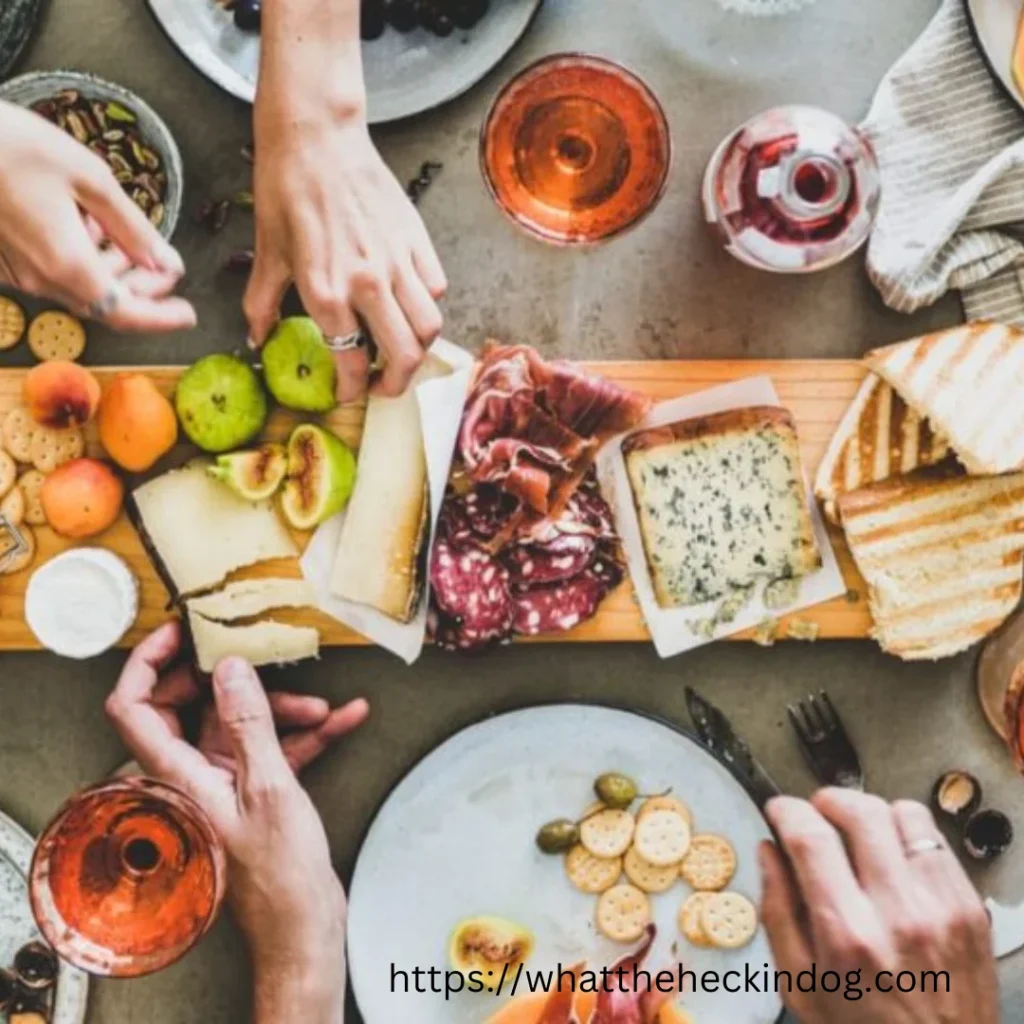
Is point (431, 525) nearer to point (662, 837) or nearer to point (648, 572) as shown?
point (648, 572)

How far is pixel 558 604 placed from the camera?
1.44 meters

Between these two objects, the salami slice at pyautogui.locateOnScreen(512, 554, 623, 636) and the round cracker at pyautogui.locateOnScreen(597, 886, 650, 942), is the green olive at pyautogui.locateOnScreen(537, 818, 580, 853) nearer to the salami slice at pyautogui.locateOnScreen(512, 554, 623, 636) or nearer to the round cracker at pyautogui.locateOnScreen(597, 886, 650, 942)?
the round cracker at pyautogui.locateOnScreen(597, 886, 650, 942)

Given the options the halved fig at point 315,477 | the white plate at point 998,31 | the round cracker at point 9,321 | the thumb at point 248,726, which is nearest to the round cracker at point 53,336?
the round cracker at point 9,321

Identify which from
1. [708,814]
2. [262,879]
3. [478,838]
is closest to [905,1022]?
[708,814]

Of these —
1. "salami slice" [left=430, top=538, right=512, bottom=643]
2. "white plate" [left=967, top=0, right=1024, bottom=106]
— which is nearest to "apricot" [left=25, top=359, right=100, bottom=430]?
"salami slice" [left=430, top=538, right=512, bottom=643]

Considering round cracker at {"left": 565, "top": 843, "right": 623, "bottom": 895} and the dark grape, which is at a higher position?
the dark grape

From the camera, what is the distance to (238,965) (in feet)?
4.90

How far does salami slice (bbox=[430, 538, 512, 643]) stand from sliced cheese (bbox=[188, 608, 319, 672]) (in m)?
0.14

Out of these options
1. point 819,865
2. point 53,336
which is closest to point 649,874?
point 819,865

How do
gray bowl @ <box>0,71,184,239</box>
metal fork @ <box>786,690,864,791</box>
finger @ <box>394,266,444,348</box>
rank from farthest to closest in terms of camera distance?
metal fork @ <box>786,690,864,791</box>, gray bowl @ <box>0,71,184,239</box>, finger @ <box>394,266,444,348</box>

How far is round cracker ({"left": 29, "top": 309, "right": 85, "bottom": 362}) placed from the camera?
1432 mm

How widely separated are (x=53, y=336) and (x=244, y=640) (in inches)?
14.0

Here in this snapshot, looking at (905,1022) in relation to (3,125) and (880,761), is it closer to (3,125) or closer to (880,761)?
(880,761)

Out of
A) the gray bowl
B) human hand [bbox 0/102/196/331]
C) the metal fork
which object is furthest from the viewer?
the metal fork
